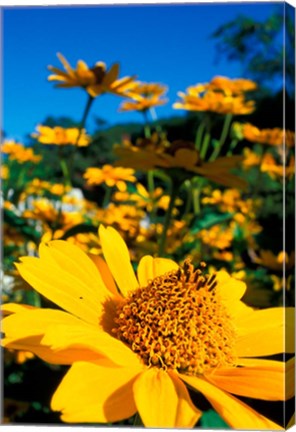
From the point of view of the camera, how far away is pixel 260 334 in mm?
761

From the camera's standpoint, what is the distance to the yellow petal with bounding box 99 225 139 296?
28.6 inches

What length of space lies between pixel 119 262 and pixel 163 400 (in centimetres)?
17

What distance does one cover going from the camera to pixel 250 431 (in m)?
0.73

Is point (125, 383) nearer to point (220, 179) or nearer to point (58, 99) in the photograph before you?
point (220, 179)

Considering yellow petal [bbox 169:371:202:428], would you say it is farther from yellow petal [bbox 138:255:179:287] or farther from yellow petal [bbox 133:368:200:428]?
yellow petal [bbox 138:255:179:287]

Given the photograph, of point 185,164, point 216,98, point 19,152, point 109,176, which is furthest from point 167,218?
point 19,152

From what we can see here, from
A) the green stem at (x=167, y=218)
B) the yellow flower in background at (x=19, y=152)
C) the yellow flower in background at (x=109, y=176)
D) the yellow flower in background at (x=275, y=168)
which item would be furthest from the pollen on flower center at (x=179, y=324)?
the yellow flower in background at (x=19, y=152)

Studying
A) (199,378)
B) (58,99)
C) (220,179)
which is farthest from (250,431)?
(58,99)

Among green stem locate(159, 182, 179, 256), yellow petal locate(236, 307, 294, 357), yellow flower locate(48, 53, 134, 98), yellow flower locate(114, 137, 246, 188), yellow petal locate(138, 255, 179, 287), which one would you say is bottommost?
yellow petal locate(236, 307, 294, 357)

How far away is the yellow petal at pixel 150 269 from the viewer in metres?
0.75

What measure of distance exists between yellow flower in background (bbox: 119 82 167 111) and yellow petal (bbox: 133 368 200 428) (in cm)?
81

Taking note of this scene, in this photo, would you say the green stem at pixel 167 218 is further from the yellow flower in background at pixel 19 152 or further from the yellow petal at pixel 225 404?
the yellow flower in background at pixel 19 152

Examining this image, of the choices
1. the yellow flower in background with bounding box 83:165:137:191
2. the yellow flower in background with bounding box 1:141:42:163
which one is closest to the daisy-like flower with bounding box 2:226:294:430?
the yellow flower in background with bounding box 83:165:137:191

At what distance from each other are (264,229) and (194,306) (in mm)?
568
